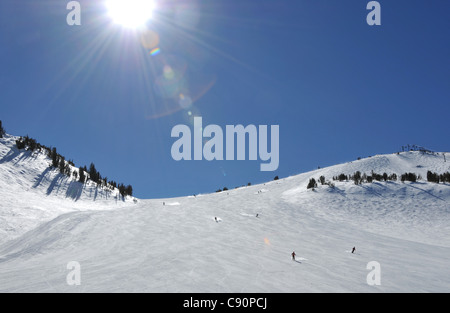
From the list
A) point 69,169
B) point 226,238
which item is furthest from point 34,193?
point 226,238

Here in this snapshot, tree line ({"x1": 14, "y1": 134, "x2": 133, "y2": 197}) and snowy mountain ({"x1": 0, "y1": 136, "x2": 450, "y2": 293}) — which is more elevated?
tree line ({"x1": 14, "y1": 134, "x2": 133, "y2": 197})

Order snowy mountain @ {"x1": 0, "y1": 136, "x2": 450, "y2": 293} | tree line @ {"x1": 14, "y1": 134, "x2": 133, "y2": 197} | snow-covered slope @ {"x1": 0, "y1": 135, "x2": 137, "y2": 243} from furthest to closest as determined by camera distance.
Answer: tree line @ {"x1": 14, "y1": 134, "x2": 133, "y2": 197}, snow-covered slope @ {"x1": 0, "y1": 135, "x2": 137, "y2": 243}, snowy mountain @ {"x1": 0, "y1": 136, "x2": 450, "y2": 293}

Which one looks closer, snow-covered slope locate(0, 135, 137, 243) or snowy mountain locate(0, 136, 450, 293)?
snowy mountain locate(0, 136, 450, 293)

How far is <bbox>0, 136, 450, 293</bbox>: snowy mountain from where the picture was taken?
1099 centimetres

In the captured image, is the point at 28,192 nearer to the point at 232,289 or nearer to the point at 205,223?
the point at 205,223

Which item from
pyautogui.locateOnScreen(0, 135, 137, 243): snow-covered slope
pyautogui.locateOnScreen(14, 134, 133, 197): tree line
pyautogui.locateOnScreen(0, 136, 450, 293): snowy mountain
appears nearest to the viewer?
pyautogui.locateOnScreen(0, 136, 450, 293): snowy mountain

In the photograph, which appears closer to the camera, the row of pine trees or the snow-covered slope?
the snow-covered slope

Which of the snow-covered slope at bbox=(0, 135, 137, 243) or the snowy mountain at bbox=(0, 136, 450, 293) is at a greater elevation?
the snow-covered slope at bbox=(0, 135, 137, 243)

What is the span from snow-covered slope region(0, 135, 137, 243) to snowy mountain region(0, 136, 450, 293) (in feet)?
0.43

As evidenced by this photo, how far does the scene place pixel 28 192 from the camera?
2636 cm

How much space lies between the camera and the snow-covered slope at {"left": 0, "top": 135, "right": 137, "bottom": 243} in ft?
65.4

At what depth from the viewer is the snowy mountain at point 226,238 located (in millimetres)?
10992

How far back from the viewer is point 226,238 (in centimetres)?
1845
